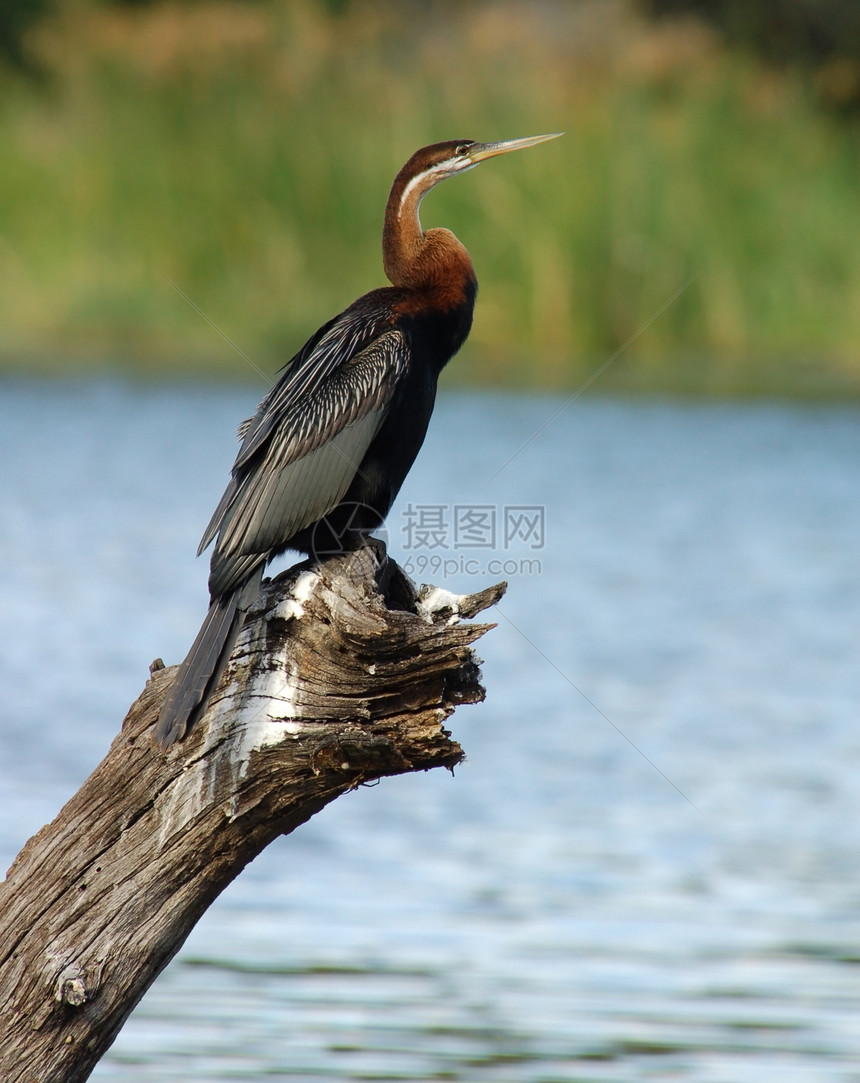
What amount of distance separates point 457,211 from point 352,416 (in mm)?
10181

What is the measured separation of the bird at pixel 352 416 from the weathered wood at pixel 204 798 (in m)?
0.41

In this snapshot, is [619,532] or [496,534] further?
[619,532]

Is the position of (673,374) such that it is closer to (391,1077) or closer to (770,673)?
(770,673)

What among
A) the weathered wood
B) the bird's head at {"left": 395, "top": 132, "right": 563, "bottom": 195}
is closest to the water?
the weathered wood

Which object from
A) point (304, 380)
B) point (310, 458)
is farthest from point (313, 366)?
point (310, 458)

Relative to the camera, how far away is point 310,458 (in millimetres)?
4453

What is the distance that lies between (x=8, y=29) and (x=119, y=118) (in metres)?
4.28

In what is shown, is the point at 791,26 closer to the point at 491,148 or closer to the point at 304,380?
the point at 491,148

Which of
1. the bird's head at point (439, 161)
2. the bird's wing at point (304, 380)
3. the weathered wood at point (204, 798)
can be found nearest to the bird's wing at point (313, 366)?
the bird's wing at point (304, 380)

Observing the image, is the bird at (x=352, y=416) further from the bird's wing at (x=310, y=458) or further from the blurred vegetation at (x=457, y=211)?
the blurred vegetation at (x=457, y=211)

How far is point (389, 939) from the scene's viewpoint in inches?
207

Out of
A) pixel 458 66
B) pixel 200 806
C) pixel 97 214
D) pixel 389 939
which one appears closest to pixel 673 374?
pixel 458 66

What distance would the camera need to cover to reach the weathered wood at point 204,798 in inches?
134

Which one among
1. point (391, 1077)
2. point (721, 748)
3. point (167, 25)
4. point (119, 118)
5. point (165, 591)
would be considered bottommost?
point (391, 1077)
